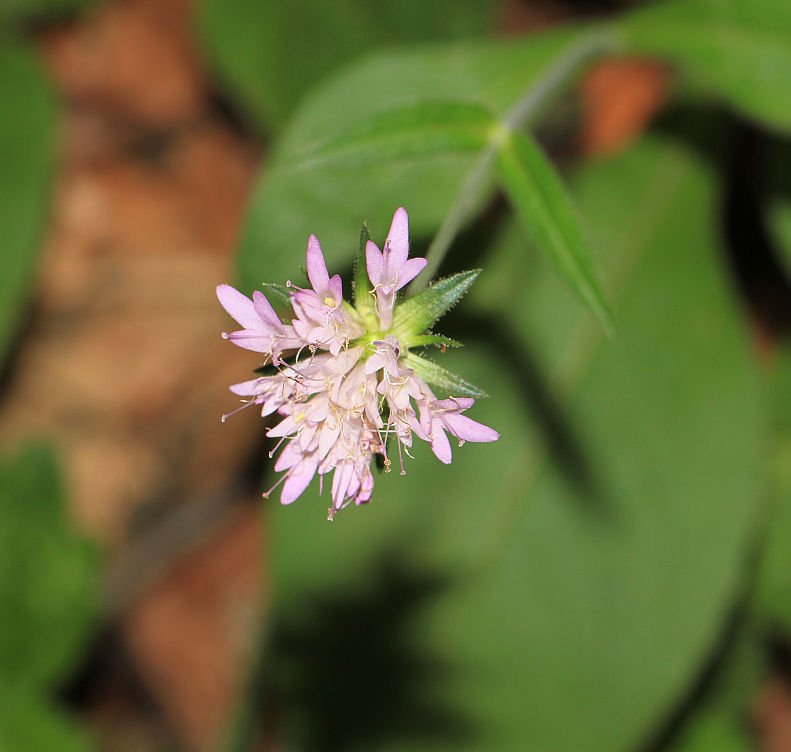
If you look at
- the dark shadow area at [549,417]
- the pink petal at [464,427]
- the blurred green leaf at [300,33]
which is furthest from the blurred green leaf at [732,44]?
the pink petal at [464,427]

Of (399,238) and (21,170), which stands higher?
(21,170)

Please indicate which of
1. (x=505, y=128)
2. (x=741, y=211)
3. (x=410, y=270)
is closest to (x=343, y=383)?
(x=410, y=270)

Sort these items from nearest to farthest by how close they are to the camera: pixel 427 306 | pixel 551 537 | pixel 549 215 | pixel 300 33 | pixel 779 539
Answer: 1. pixel 427 306
2. pixel 549 215
3. pixel 551 537
4. pixel 779 539
5. pixel 300 33

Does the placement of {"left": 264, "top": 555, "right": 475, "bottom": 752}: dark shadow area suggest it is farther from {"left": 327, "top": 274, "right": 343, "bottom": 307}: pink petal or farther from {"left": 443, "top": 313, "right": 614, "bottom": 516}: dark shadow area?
{"left": 327, "top": 274, "right": 343, "bottom": 307}: pink petal

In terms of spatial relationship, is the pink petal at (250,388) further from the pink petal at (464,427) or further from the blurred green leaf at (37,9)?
the blurred green leaf at (37,9)

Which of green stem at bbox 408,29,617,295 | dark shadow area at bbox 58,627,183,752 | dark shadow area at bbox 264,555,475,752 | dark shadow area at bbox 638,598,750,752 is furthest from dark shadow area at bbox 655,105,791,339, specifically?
dark shadow area at bbox 58,627,183,752

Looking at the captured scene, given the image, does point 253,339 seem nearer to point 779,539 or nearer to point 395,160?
point 395,160

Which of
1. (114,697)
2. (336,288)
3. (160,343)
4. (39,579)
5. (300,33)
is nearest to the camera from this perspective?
(336,288)
